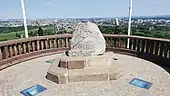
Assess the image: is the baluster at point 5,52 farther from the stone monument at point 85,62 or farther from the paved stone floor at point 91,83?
the stone monument at point 85,62

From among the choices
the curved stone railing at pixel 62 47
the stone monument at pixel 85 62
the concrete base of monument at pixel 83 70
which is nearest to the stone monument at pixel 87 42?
the stone monument at pixel 85 62

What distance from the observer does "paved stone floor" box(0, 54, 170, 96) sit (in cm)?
311

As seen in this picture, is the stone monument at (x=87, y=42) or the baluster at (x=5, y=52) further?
the baluster at (x=5, y=52)

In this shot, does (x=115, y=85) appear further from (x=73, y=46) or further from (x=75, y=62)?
(x=73, y=46)

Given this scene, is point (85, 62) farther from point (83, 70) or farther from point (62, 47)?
point (62, 47)

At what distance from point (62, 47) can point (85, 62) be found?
8.88 ft

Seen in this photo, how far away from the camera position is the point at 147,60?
5234 millimetres

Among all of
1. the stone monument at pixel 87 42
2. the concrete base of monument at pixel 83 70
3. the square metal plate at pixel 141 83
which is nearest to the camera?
the square metal plate at pixel 141 83

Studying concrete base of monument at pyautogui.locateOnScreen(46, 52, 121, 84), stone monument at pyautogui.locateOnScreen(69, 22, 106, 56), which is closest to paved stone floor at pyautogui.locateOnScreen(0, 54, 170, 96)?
concrete base of monument at pyautogui.locateOnScreen(46, 52, 121, 84)

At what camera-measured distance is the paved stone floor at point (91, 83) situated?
3105 millimetres

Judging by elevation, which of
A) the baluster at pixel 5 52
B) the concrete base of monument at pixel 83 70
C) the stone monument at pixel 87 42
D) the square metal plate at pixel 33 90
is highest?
the stone monument at pixel 87 42

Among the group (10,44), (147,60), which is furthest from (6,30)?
(147,60)

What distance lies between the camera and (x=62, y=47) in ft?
20.8

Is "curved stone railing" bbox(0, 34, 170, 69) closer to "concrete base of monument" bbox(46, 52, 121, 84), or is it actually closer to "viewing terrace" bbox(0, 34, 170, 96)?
"viewing terrace" bbox(0, 34, 170, 96)
